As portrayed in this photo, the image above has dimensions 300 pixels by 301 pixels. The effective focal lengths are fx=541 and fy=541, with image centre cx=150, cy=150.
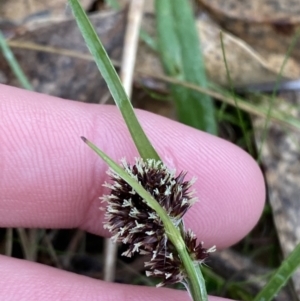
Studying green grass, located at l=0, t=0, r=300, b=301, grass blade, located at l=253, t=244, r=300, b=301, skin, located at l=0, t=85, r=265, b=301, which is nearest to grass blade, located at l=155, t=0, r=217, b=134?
green grass, located at l=0, t=0, r=300, b=301

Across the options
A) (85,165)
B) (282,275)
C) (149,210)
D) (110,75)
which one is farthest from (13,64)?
(282,275)

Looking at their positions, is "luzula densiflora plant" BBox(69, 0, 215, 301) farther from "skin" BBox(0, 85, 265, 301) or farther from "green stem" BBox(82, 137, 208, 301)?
"skin" BBox(0, 85, 265, 301)

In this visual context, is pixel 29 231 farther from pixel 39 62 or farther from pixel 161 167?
pixel 161 167

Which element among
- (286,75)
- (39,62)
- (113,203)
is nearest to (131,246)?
(113,203)

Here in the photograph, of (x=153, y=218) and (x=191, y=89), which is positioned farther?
(x=191, y=89)

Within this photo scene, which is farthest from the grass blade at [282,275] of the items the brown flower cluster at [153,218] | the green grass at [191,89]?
the green grass at [191,89]

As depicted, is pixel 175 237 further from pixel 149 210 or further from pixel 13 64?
pixel 13 64
